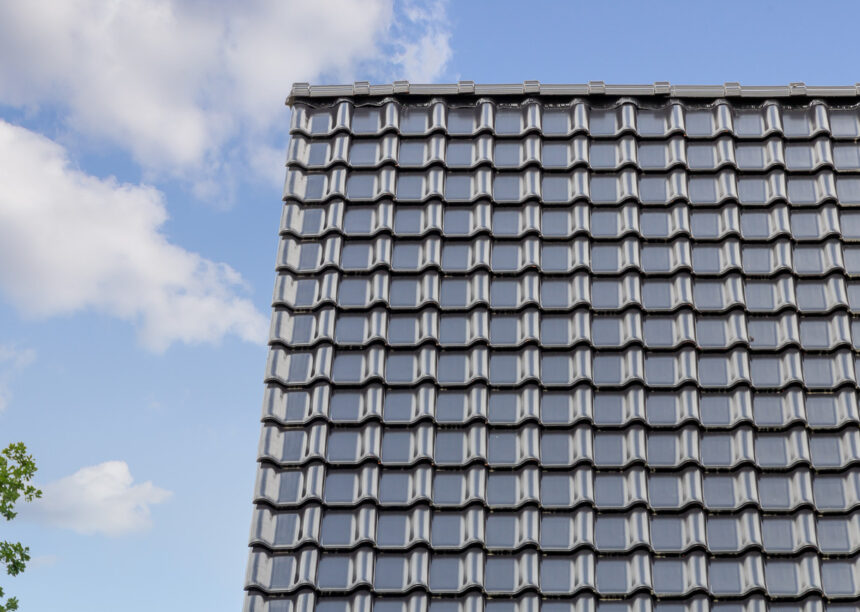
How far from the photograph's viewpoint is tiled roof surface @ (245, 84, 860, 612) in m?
28.7

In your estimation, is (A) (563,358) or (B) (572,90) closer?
(A) (563,358)

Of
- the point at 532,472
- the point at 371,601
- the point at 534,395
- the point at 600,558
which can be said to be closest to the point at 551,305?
the point at 534,395

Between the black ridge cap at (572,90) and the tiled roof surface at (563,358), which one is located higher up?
the black ridge cap at (572,90)

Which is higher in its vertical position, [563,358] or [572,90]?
[572,90]

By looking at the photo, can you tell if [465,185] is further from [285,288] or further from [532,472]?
[532,472]

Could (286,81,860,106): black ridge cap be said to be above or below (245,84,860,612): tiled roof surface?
above

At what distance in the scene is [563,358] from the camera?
1249 inches

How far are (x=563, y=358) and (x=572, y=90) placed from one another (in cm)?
869

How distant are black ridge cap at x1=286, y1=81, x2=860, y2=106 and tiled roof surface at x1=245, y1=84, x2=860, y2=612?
0.16 m

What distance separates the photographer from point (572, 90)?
36562 millimetres

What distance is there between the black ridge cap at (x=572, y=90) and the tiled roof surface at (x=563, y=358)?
16 cm

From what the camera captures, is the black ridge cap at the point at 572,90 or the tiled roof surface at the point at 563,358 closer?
the tiled roof surface at the point at 563,358

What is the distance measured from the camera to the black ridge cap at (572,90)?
36.4 m

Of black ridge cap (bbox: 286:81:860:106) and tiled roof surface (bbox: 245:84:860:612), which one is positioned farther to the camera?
black ridge cap (bbox: 286:81:860:106)
